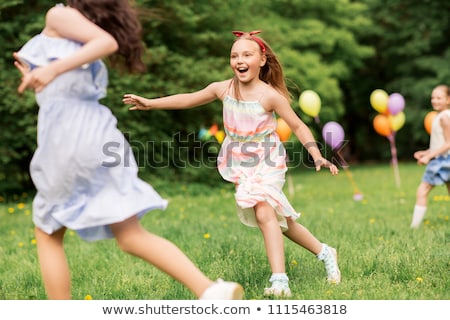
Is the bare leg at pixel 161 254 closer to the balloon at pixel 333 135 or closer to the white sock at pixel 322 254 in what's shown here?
the white sock at pixel 322 254

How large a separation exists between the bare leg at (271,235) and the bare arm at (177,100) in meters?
0.74

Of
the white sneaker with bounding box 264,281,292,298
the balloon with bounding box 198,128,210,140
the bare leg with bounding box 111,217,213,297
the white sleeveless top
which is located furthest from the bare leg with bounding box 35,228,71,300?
the balloon with bounding box 198,128,210,140

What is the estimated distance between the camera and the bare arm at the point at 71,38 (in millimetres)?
2660

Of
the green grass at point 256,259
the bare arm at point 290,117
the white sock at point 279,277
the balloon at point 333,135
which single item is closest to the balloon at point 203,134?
the balloon at point 333,135

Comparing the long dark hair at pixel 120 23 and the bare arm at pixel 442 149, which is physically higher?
the long dark hair at pixel 120 23

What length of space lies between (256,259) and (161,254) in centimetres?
169

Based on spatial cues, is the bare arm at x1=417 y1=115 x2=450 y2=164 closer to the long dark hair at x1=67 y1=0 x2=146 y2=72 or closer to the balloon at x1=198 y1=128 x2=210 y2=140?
the long dark hair at x1=67 y1=0 x2=146 y2=72

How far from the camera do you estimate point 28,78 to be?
267 centimetres

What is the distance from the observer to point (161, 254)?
2.81 meters

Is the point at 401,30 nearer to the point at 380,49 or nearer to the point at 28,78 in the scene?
the point at 380,49

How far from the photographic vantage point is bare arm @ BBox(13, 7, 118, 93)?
266cm

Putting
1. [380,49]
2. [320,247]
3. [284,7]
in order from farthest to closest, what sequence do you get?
1. [380,49]
2. [284,7]
3. [320,247]
